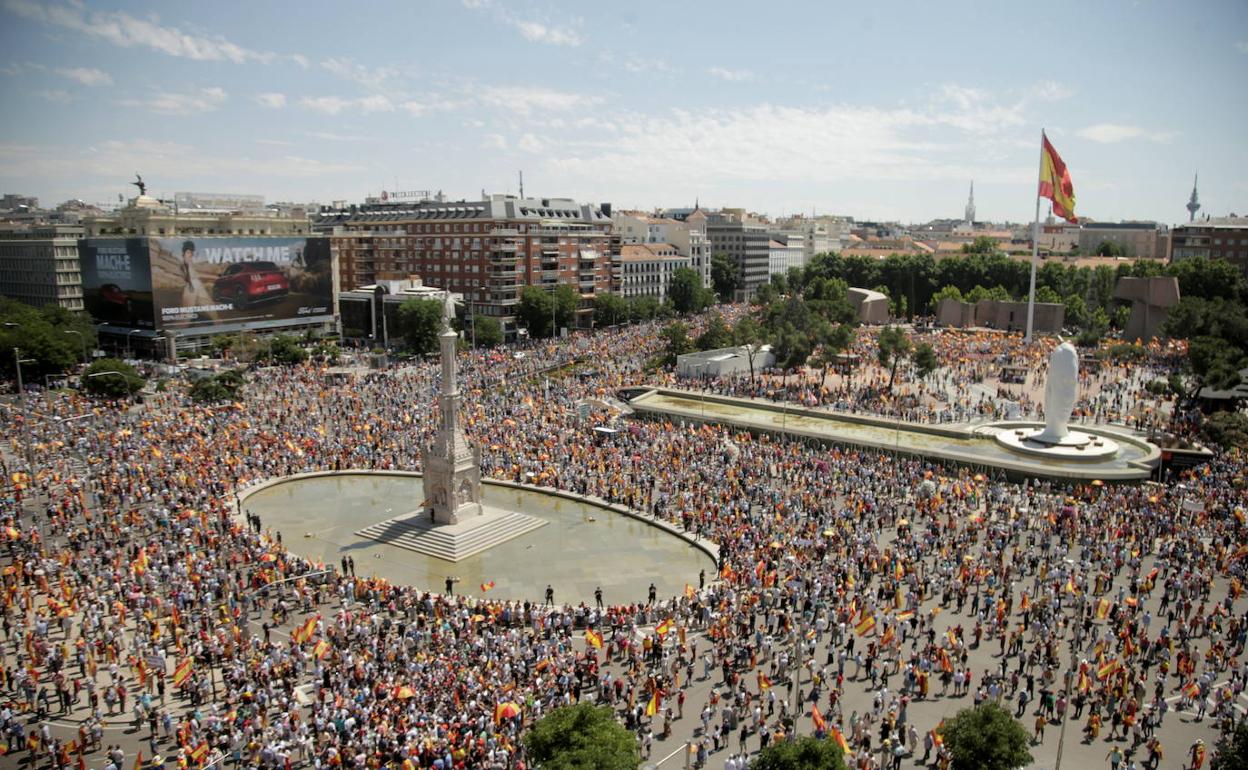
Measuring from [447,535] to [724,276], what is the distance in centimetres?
10425

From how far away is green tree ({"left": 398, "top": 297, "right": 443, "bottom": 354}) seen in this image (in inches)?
2995

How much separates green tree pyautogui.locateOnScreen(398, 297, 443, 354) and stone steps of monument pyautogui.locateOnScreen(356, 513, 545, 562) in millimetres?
42247

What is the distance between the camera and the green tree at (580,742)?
53.0ft

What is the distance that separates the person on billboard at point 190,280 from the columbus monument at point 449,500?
51.5 m

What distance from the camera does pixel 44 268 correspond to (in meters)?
94.9

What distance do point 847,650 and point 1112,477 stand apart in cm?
2402

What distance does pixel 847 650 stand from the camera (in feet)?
80.2

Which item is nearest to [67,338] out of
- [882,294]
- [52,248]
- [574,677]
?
[52,248]

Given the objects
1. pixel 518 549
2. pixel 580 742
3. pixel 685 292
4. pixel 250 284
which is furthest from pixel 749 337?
pixel 580 742

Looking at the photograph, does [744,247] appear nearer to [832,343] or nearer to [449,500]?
[832,343]

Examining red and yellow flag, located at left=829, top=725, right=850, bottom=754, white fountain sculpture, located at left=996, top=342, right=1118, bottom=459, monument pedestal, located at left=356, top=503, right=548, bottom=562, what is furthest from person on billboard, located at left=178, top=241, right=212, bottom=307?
red and yellow flag, located at left=829, top=725, right=850, bottom=754

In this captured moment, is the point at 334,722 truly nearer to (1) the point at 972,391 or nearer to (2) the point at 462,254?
(1) the point at 972,391

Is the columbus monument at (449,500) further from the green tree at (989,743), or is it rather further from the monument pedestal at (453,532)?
the green tree at (989,743)

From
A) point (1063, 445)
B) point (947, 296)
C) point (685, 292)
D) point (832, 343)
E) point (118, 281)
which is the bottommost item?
point (1063, 445)
